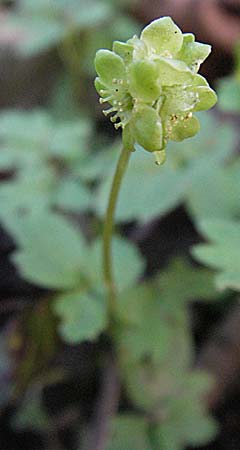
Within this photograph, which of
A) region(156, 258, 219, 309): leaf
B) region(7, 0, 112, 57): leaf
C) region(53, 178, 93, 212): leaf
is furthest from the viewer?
region(7, 0, 112, 57): leaf

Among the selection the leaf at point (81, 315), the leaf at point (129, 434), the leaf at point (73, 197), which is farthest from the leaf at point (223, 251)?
the leaf at point (73, 197)

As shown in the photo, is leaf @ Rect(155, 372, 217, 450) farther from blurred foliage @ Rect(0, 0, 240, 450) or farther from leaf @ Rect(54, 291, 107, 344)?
leaf @ Rect(54, 291, 107, 344)

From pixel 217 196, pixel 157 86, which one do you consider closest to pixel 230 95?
pixel 217 196

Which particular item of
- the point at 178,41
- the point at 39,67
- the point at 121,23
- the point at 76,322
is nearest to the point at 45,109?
the point at 39,67

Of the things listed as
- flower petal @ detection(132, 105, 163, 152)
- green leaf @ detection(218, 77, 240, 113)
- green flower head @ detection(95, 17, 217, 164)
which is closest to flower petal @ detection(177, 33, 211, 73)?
green flower head @ detection(95, 17, 217, 164)

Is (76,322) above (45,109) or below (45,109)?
above

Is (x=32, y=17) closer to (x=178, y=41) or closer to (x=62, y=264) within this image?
(x=62, y=264)

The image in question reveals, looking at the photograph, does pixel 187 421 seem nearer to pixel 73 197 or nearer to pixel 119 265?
pixel 119 265
